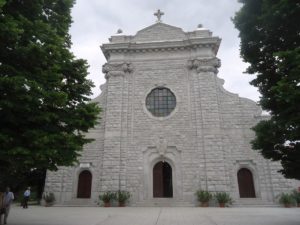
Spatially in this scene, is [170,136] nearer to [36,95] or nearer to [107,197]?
[107,197]

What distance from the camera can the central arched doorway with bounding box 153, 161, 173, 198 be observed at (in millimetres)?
19531

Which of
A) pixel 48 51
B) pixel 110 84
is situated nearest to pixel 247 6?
pixel 48 51

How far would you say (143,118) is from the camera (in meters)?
20.9

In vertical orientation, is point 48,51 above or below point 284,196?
above

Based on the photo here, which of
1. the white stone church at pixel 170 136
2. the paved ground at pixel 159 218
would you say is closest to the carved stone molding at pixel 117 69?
the white stone church at pixel 170 136

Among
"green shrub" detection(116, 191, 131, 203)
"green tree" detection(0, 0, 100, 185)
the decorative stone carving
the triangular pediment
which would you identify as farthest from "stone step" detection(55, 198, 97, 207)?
the triangular pediment

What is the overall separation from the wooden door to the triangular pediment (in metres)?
12.4

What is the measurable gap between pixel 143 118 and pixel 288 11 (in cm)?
1441

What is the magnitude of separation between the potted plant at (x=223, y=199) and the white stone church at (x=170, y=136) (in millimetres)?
526

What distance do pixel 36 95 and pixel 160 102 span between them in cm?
1473

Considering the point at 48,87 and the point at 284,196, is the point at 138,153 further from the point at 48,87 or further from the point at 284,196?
the point at 48,87

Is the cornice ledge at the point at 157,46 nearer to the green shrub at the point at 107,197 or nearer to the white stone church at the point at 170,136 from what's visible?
the white stone church at the point at 170,136

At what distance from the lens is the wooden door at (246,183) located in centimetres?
1872

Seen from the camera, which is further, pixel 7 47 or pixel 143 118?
pixel 143 118
